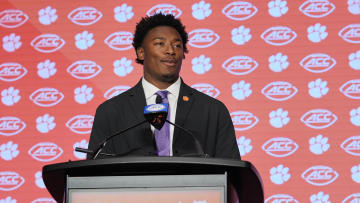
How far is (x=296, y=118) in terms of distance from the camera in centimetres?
372

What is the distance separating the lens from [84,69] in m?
3.91

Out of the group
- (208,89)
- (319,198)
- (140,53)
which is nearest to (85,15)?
(208,89)

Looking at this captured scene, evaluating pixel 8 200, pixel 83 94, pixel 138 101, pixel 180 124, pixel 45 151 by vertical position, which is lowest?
pixel 8 200

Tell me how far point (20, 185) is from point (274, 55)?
1.87m

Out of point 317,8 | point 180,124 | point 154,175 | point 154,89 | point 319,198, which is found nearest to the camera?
point 154,175

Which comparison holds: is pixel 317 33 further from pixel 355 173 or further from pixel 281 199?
pixel 281 199

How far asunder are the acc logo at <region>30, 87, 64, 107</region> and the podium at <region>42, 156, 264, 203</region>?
2.21m

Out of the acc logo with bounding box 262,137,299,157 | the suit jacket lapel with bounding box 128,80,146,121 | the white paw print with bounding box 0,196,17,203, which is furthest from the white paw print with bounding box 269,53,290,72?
the white paw print with bounding box 0,196,17,203

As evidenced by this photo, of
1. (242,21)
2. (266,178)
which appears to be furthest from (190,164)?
(242,21)

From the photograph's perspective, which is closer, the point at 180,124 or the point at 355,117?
the point at 180,124

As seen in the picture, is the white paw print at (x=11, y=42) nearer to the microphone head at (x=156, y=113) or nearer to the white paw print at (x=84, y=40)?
the white paw print at (x=84, y=40)

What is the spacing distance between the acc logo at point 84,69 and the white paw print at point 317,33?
1399 millimetres

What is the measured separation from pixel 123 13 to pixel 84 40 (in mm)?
320

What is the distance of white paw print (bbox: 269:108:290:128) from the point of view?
12.2ft
